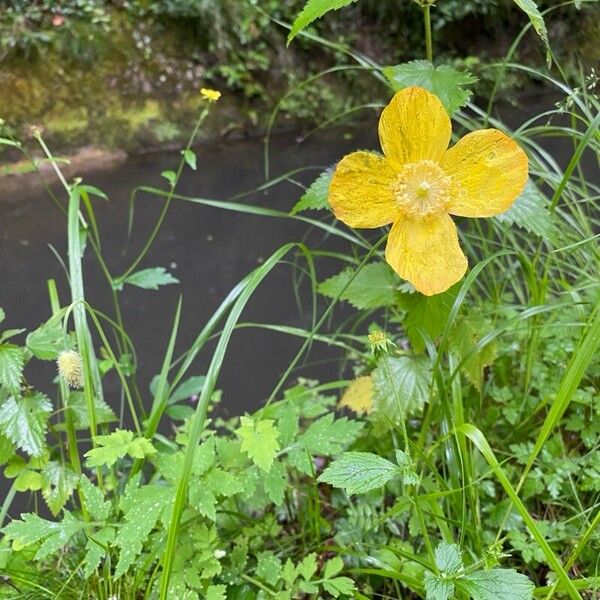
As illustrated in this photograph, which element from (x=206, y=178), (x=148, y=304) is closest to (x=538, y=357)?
(x=148, y=304)

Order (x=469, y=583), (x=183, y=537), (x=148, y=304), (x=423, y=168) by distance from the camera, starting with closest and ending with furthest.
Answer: (x=469, y=583) < (x=423, y=168) < (x=183, y=537) < (x=148, y=304)

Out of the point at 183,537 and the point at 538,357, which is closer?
the point at 183,537

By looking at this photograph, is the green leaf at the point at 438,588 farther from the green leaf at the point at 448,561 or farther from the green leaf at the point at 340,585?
the green leaf at the point at 340,585

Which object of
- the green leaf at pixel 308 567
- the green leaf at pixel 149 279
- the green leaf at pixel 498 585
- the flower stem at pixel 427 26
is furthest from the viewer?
the green leaf at pixel 149 279

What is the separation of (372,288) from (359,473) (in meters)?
0.32

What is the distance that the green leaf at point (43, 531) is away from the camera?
26.8 inches

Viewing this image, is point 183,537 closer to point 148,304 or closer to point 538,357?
point 538,357

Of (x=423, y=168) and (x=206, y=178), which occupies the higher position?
(x=423, y=168)

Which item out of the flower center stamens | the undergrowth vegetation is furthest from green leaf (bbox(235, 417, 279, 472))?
the flower center stamens

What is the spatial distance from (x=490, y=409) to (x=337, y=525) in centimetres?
30

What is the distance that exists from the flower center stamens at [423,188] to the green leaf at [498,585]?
1.21 ft

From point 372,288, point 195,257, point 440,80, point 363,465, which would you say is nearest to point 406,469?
point 363,465

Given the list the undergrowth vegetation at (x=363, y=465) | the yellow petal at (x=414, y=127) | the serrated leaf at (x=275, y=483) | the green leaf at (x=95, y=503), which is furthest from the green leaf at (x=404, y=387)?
the green leaf at (x=95, y=503)

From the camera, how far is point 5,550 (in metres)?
0.76
